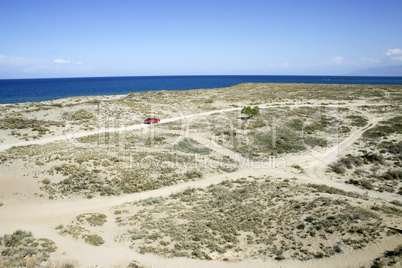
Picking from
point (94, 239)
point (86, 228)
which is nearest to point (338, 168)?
point (94, 239)

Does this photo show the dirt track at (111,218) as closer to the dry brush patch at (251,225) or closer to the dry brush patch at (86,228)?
the dry brush patch at (86,228)

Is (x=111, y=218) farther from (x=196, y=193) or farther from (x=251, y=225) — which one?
(x=251, y=225)

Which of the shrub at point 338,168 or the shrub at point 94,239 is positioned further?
the shrub at point 338,168

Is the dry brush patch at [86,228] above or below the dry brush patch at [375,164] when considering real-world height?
below

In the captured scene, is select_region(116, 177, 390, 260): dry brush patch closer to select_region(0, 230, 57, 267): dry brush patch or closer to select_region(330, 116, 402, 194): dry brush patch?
select_region(0, 230, 57, 267): dry brush patch

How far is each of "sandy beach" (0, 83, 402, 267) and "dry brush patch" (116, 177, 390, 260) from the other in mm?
84

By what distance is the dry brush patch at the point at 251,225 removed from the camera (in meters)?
13.6

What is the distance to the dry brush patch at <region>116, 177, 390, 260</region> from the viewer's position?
13578mm

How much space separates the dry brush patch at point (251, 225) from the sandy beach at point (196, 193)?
8cm

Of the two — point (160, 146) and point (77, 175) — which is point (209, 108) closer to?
point (160, 146)

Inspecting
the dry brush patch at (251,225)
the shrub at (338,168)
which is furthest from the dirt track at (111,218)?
the shrub at (338,168)

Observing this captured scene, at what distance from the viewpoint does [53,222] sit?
17078 mm

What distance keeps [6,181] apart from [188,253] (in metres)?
19.4

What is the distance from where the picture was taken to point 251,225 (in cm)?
1608
